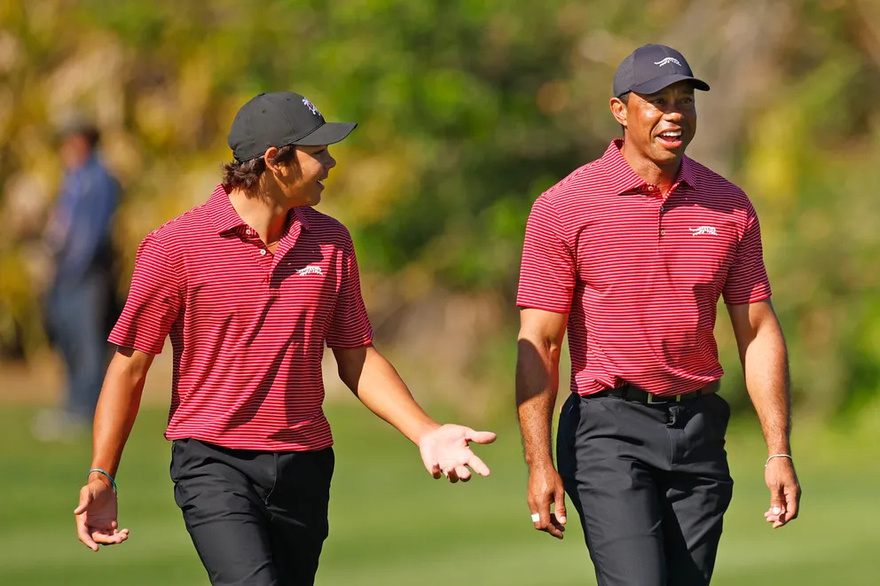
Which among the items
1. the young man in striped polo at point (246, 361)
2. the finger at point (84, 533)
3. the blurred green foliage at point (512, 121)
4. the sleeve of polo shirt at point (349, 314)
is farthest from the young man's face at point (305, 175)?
the blurred green foliage at point (512, 121)

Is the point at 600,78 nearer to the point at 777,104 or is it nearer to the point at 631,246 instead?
the point at 777,104

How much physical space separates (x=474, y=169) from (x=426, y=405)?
2376 mm

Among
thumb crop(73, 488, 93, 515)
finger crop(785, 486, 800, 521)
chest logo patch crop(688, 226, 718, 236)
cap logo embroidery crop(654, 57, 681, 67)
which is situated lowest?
finger crop(785, 486, 800, 521)

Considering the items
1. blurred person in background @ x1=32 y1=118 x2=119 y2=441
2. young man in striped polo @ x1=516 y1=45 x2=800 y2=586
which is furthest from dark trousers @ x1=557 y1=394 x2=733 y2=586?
blurred person in background @ x1=32 y1=118 x2=119 y2=441

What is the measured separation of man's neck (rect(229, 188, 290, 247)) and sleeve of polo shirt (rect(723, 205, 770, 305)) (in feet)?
5.16

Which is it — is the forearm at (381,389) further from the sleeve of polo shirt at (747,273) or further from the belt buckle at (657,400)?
the sleeve of polo shirt at (747,273)

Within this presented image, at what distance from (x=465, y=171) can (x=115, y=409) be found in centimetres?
1004

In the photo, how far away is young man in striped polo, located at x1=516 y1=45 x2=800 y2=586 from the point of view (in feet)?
18.7

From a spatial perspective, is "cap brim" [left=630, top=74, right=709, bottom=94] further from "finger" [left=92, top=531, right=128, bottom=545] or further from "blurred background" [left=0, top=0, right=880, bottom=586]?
"blurred background" [left=0, top=0, right=880, bottom=586]

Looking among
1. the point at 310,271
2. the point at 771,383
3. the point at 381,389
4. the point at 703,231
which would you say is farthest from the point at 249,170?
the point at 771,383

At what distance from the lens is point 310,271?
18.6 ft

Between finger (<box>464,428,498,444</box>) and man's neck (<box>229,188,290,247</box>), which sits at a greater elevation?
man's neck (<box>229,188,290,247</box>)

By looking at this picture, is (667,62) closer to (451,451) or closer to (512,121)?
(451,451)

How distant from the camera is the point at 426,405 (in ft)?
52.9
